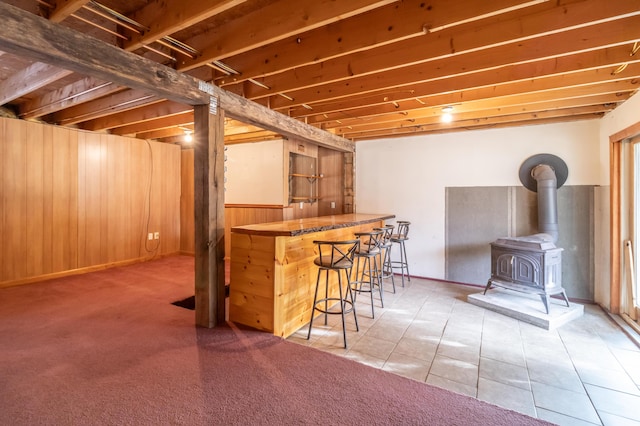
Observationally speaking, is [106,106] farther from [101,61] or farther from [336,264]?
[336,264]

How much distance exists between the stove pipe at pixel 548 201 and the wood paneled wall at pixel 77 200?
6.47 metres

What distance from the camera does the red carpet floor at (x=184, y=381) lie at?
1826mm

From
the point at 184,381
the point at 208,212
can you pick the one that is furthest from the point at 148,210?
the point at 184,381

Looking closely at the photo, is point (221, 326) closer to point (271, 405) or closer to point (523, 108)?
point (271, 405)

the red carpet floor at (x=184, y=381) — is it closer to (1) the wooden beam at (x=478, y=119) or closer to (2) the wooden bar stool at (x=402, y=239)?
(2) the wooden bar stool at (x=402, y=239)

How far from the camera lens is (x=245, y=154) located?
5.89 metres

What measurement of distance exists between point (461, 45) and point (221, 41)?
1772 mm

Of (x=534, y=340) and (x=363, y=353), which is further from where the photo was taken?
(x=534, y=340)

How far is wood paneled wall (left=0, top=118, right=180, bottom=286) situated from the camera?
433cm

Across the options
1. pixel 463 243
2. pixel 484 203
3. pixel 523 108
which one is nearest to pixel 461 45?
pixel 523 108

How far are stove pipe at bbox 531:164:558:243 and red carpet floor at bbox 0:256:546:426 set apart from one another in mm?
2839

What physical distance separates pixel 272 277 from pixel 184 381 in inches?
40.2

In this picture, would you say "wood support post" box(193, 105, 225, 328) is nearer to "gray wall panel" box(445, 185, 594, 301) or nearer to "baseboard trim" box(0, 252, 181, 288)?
"baseboard trim" box(0, 252, 181, 288)

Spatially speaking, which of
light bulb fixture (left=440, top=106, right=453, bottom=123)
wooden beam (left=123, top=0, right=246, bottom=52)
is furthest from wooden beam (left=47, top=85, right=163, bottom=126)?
light bulb fixture (left=440, top=106, right=453, bottom=123)
